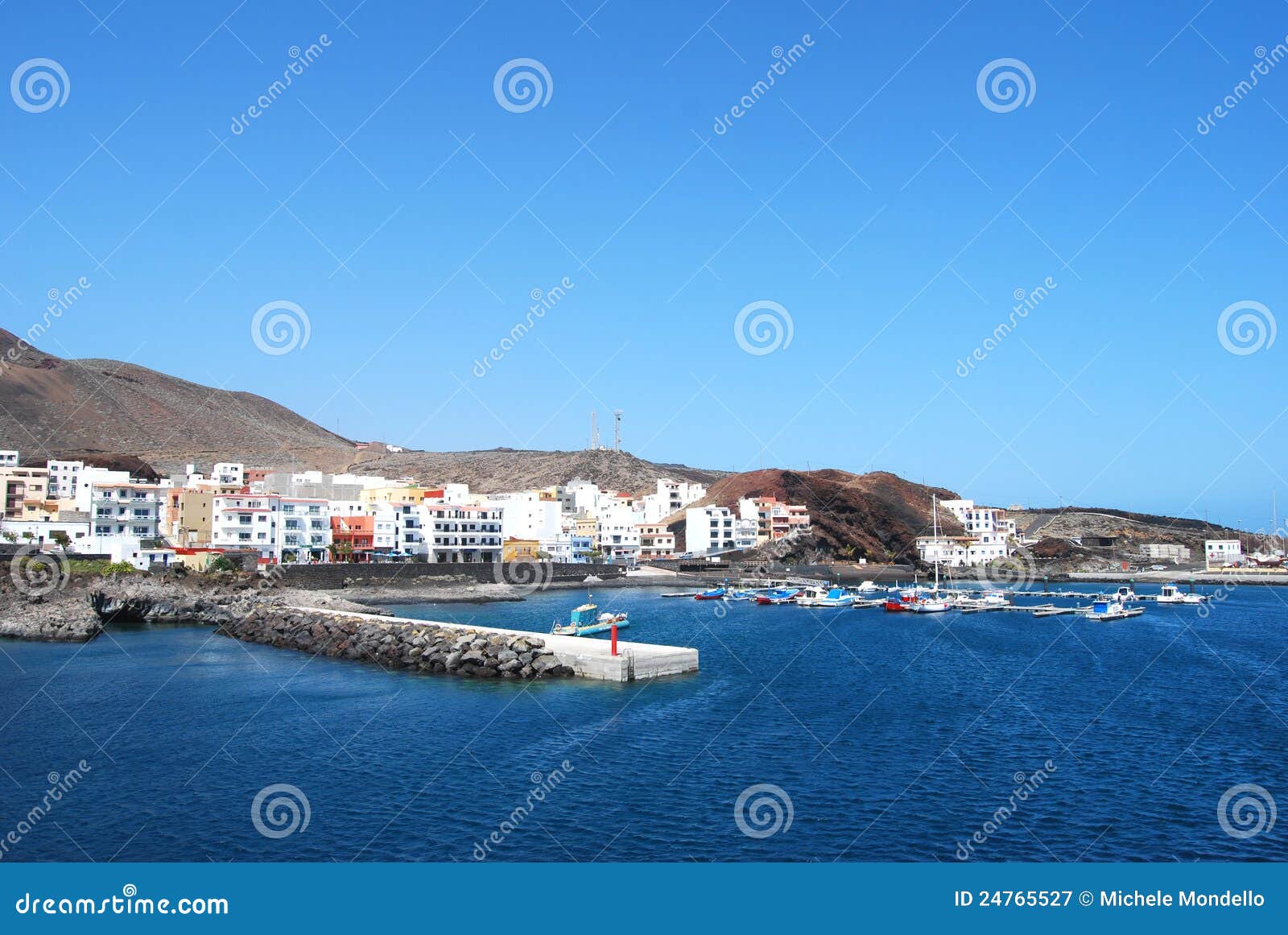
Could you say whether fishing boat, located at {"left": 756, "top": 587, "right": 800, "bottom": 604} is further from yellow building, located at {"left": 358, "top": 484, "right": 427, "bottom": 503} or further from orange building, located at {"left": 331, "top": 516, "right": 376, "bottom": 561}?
yellow building, located at {"left": 358, "top": 484, "right": 427, "bottom": 503}

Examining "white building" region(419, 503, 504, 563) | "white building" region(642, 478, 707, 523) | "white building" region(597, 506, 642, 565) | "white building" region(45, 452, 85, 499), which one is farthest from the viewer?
"white building" region(642, 478, 707, 523)

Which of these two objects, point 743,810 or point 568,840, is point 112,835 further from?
point 743,810

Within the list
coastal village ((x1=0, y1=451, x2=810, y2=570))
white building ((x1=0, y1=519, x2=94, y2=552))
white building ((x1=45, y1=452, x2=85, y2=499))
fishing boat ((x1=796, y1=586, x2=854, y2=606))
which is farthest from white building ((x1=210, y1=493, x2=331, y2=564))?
fishing boat ((x1=796, y1=586, x2=854, y2=606))

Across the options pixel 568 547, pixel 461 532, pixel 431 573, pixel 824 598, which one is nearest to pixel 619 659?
pixel 824 598

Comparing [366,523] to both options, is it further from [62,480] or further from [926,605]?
[926,605]

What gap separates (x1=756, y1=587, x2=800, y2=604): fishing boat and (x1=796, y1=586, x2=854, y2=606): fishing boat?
1.76 ft

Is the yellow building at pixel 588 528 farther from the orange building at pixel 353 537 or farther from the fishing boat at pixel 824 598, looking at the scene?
the fishing boat at pixel 824 598

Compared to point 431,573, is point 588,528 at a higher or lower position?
higher

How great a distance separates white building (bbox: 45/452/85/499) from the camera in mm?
62369

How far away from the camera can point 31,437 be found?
121 meters

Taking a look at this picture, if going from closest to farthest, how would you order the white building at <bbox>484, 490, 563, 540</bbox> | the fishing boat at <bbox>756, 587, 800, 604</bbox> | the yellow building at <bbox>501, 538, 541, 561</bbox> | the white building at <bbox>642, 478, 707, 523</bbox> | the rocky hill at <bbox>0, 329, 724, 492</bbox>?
the fishing boat at <bbox>756, 587, 800, 604</bbox> < the yellow building at <bbox>501, 538, 541, 561</bbox> < the white building at <bbox>484, 490, 563, 540</bbox> < the white building at <bbox>642, 478, 707, 523</bbox> < the rocky hill at <bbox>0, 329, 724, 492</bbox>

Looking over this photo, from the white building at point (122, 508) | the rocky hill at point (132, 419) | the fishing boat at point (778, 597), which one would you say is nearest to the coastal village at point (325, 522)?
the white building at point (122, 508)

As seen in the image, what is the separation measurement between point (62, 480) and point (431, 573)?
27891 mm

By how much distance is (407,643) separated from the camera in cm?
2758
